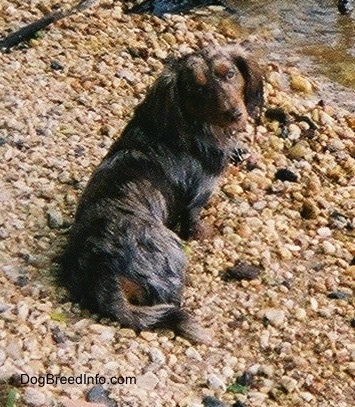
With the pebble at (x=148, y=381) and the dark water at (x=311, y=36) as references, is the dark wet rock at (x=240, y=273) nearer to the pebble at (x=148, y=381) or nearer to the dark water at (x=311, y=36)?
the pebble at (x=148, y=381)

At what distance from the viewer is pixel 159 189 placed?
5.92m

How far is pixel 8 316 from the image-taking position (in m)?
5.31

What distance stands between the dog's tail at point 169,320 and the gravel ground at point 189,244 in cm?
5

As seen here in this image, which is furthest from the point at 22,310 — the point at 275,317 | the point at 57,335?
the point at 275,317

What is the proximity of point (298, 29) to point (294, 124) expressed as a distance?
228 cm

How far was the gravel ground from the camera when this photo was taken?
17.2 feet

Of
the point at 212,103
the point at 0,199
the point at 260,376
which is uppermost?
→ the point at 212,103

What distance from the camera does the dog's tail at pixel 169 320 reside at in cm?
548

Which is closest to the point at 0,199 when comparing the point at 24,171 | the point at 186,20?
the point at 24,171

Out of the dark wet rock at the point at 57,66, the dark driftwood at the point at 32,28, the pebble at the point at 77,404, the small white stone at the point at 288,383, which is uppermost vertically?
the dark driftwood at the point at 32,28

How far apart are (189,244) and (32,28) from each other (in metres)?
2.71

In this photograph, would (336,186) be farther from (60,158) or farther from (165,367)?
(165,367)

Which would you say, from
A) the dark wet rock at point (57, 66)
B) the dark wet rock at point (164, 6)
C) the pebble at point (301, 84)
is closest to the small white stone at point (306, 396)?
the dark wet rock at point (57, 66)

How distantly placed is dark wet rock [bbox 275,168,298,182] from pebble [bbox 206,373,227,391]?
2.23m
